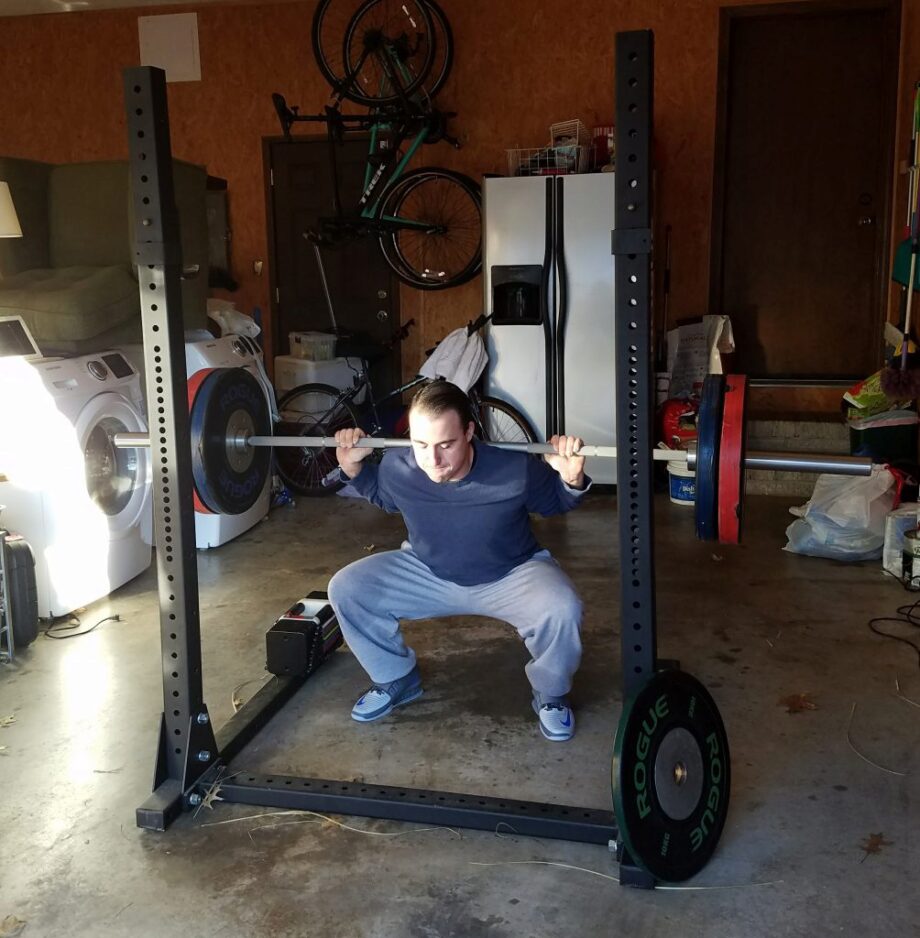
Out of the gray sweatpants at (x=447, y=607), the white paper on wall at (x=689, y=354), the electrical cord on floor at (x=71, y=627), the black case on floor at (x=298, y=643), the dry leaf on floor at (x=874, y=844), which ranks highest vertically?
the white paper on wall at (x=689, y=354)

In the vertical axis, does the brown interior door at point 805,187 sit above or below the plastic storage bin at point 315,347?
above

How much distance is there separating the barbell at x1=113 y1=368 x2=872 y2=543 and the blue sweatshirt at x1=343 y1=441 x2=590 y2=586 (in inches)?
4.1

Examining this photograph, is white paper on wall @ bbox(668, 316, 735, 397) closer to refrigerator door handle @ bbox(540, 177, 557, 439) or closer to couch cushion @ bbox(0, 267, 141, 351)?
refrigerator door handle @ bbox(540, 177, 557, 439)

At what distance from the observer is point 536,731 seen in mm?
2877

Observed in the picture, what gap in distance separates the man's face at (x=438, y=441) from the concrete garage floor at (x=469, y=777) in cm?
79

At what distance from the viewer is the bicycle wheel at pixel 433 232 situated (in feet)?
20.8

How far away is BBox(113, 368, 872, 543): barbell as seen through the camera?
7.07 ft

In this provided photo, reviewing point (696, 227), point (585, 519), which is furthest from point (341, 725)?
point (696, 227)

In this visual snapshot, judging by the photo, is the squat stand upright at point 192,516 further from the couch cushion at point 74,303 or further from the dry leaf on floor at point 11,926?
the couch cushion at point 74,303

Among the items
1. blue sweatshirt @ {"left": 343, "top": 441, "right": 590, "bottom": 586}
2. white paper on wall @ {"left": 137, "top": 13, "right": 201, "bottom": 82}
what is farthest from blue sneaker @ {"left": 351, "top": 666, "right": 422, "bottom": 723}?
white paper on wall @ {"left": 137, "top": 13, "right": 201, "bottom": 82}

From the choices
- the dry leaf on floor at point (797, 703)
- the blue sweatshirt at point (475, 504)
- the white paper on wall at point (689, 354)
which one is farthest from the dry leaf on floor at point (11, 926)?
the white paper on wall at point (689, 354)

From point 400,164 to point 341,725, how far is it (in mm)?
3950

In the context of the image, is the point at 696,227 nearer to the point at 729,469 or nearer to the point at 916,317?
the point at 916,317

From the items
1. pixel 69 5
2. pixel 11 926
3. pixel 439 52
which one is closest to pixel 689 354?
pixel 439 52
